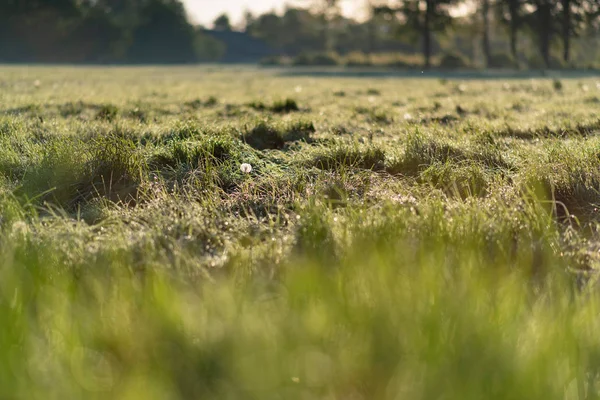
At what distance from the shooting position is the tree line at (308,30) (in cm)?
3972

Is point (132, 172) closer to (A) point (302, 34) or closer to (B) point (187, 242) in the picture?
(B) point (187, 242)

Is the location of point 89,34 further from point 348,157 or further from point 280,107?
point 348,157

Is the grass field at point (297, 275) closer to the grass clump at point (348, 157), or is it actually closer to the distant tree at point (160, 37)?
the grass clump at point (348, 157)

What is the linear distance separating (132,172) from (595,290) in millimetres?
2432

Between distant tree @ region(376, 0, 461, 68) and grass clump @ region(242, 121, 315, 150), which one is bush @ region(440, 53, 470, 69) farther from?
grass clump @ region(242, 121, 315, 150)

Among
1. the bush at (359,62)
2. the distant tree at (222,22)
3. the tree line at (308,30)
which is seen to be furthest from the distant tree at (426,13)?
the distant tree at (222,22)

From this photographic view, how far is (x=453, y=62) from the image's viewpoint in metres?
38.3

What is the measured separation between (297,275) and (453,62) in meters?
39.6

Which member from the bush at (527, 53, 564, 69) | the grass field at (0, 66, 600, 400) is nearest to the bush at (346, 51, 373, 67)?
the bush at (527, 53, 564, 69)

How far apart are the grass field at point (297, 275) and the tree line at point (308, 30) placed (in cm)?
3712

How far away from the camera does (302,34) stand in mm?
81250

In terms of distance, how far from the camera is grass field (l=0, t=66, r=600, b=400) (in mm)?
1180

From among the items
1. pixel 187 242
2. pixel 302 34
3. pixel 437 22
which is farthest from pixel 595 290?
pixel 302 34

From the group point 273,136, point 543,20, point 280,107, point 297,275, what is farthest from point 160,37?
point 297,275
